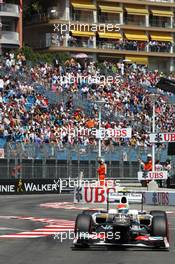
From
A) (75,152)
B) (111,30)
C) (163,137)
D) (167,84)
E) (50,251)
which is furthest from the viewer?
(111,30)

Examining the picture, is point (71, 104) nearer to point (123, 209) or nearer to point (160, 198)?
point (160, 198)

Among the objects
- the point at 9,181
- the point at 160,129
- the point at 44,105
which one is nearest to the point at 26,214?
the point at 9,181

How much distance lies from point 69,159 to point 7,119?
401cm

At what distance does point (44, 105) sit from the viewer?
157 feet

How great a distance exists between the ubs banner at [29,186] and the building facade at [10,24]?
79.8 feet

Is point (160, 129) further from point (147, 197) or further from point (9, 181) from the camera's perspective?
point (147, 197)

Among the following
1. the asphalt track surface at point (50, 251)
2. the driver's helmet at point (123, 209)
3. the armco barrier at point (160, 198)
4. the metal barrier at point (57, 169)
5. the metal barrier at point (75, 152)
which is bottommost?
the asphalt track surface at point (50, 251)

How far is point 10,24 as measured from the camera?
2611 inches

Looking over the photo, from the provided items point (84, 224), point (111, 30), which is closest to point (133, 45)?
point (111, 30)

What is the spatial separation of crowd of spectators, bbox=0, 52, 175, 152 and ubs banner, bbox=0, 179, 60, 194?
2.04 metres

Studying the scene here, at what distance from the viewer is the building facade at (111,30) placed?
68000 millimetres

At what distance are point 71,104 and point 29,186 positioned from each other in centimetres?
994

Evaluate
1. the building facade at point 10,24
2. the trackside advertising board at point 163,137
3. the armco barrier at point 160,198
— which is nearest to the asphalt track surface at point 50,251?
the armco barrier at point 160,198

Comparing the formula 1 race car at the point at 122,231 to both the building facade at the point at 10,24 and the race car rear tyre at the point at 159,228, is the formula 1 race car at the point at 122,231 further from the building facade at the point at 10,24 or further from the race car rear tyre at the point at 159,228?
the building facade at the point at 10,24
